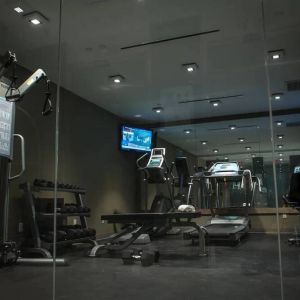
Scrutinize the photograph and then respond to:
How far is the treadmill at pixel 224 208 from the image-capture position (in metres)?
4.14

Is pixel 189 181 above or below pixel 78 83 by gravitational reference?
below

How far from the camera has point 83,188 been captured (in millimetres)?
4457

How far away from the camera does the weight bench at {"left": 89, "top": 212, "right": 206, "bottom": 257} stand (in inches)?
167

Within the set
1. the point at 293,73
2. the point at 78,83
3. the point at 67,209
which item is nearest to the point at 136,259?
the point at 67,209

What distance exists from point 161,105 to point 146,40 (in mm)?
826

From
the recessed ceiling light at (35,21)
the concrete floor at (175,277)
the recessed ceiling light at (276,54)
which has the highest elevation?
the recessed ceiling light at (35,21)

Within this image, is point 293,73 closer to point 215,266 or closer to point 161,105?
point 161,105

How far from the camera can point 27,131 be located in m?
4.23

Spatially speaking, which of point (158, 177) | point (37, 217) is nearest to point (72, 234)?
point (37, 217)

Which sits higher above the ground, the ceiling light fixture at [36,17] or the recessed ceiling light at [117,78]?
the ceiling light fixture at [36,17]

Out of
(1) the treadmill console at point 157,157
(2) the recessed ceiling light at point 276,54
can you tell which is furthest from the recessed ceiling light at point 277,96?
(1) the treadmill console at point 157,157

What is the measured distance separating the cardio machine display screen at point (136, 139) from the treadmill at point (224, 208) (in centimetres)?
75

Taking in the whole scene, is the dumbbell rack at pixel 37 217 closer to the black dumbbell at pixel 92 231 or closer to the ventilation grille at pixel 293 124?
the black dumbbell at pixel 92 231

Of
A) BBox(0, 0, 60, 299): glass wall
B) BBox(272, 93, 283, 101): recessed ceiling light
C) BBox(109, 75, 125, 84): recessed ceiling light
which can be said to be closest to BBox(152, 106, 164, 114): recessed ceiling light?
BBox(109, 75, 125, 84): recessed ceiling light
